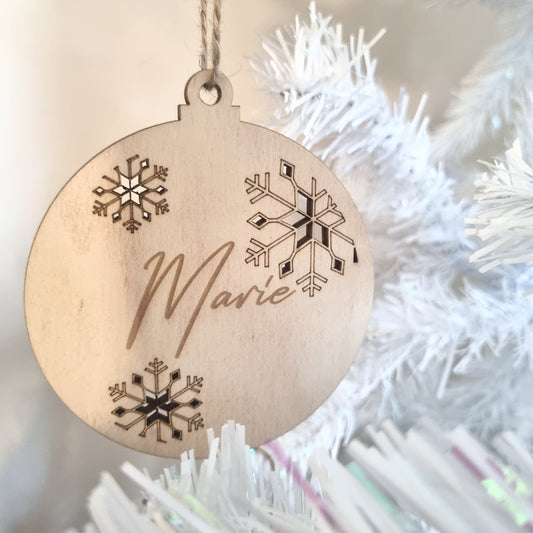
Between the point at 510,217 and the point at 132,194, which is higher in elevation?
the point at 132,194

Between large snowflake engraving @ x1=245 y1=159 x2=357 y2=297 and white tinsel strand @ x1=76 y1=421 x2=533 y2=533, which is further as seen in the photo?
large snowflake engraving @ x1=245 y1=159 x2=357 y2=297

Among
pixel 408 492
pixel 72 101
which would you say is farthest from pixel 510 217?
pixel 72 101

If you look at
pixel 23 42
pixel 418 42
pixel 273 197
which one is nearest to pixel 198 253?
pixel 273 197

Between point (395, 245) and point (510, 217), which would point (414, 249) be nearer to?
point (395, 245)

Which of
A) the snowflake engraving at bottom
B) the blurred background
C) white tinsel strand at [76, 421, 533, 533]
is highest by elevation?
the blurred background

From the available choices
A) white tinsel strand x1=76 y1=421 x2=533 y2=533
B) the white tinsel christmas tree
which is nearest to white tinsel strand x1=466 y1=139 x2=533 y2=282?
the white tinsel christmas tree

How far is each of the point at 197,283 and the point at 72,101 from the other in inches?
10.8

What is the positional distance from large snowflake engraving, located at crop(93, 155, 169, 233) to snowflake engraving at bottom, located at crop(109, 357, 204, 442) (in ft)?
0.34

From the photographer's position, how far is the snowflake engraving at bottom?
15.8 inches

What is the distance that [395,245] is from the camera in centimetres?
59

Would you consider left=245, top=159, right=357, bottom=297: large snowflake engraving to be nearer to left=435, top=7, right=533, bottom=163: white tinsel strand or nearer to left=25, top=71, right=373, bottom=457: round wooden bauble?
left=25, top=71, right=373, bottom=457: round wooden bauble

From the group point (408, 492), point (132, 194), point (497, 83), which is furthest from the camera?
point (497, 83)

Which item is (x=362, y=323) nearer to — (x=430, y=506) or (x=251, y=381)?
(x=251, y=381)

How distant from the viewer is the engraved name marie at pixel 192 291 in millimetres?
392
